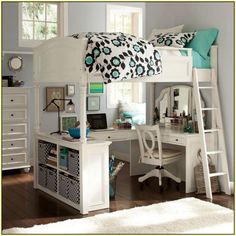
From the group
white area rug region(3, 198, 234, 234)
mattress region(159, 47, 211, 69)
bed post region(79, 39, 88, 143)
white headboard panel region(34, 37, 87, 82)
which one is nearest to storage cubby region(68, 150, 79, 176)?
bed post region(79, 39, 88, 143)

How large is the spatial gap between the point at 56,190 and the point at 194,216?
164cm

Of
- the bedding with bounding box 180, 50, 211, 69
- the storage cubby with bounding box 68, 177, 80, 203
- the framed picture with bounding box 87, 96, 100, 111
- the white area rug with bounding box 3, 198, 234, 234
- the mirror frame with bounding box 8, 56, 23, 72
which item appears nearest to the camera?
the white area rug with bounding box 3, 198, 234, 234

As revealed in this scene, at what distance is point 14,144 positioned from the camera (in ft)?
21.3

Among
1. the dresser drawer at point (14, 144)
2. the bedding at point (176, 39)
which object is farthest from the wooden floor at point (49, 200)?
the bedding at point (176, 39)

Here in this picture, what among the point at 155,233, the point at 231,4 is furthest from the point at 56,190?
the point at 231,4

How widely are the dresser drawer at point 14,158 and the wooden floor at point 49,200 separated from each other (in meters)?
0.32

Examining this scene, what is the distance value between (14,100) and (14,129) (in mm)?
410

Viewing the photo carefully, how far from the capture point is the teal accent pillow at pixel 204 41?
542 cm

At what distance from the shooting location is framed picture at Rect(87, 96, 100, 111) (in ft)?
24.3

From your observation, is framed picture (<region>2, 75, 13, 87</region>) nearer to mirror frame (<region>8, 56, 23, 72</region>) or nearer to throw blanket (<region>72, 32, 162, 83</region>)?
mirror frame (<region>8, 56, 23, 72</region>)

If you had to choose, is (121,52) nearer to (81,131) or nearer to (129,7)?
(81,131)

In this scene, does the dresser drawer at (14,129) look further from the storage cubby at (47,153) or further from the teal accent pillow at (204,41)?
the teal accent pillow at (204,41)

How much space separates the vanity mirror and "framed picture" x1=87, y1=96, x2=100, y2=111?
1.45m

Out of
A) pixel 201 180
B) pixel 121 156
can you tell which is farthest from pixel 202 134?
pixel 121 156
